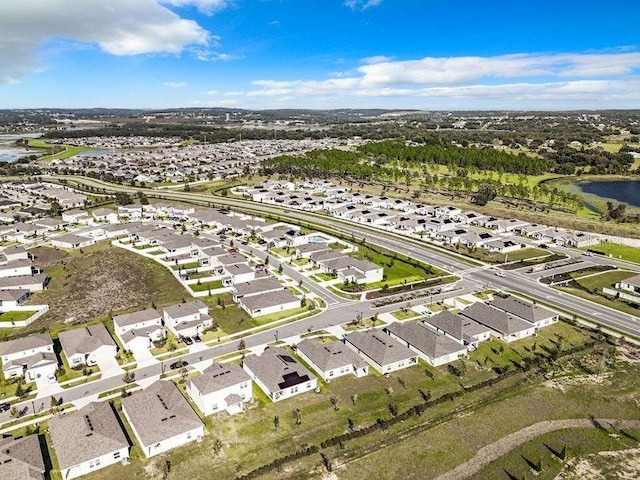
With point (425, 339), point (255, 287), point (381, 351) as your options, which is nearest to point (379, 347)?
point (381, 351)

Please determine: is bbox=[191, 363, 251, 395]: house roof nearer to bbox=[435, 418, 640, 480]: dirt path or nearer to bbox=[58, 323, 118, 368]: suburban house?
bbox=[58, 323, 118, 368]: suburban house

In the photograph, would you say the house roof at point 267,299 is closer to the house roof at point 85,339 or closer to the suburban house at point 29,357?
the house roof at point 85,339

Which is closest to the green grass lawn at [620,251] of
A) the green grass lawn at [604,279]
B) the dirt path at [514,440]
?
the green grass lawn at [604,279]

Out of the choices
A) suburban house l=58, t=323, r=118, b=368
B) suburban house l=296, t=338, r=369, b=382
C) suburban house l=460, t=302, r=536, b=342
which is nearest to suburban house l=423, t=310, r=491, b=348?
suburban house l=460, t=302, r=536, b=342

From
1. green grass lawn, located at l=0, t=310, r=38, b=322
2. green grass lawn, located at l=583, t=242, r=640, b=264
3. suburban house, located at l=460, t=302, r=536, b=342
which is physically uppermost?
green grass lawn, located at l=0, t=310, r=38, b=322

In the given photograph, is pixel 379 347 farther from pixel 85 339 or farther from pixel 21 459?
pixel 21 459

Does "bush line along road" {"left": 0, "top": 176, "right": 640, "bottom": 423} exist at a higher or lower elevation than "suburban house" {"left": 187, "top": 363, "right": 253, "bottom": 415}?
lower

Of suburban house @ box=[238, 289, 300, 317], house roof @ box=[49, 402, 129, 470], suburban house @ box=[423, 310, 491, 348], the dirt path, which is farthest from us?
suburban house @ box=[238, 289, 300, 317]
